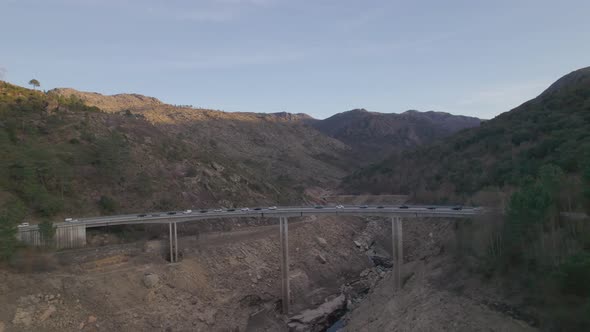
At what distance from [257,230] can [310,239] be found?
25.1ft

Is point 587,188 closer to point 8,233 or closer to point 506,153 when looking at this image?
point 506,153

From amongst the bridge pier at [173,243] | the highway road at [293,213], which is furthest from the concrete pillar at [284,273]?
the bridge pier at [173,243]

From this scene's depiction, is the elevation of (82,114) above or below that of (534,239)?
above

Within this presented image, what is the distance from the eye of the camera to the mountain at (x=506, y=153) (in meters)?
45.6

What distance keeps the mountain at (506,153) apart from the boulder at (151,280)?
36.8m

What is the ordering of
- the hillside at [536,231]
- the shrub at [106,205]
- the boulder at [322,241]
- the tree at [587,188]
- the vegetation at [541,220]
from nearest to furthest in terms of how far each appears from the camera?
the vegetation at [541,220]
the hillside at [536,231]
the tree at [587,188]
the shrub at [106,205]
the boulder at [322,241]

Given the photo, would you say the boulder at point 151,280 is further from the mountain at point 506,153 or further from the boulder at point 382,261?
the mountain at point 506,153

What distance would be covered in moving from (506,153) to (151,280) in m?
51.5

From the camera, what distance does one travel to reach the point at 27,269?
114ft

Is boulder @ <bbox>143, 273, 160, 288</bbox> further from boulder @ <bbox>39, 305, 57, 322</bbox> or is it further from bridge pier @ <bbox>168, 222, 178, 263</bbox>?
boulder @ <bbox>39, 305, 57, 322</bbox>

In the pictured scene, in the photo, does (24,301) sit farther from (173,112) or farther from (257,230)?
(173,112)

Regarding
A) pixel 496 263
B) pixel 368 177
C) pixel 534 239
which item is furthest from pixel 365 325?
pixel 368 177

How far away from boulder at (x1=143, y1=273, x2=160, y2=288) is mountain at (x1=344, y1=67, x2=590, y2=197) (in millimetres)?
36752

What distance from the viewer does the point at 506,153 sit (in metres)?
61.9
